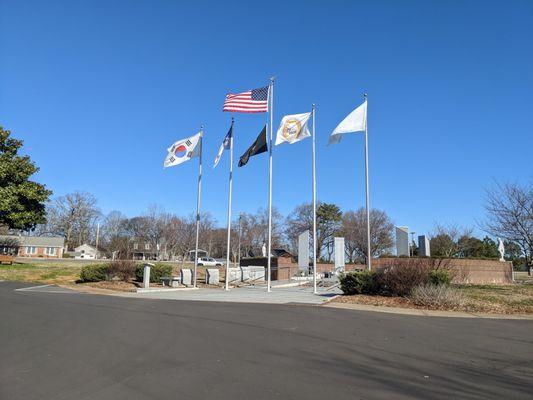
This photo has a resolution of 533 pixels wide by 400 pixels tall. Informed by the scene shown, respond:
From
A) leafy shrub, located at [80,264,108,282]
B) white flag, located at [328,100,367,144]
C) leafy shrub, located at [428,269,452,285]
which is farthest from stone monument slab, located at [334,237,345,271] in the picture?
leafy shrub, located at [80,264,108,282]

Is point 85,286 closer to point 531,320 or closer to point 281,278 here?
point 281,278

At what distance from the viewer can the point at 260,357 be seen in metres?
A: 7.43

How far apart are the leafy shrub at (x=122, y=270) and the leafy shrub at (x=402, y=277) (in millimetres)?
15148

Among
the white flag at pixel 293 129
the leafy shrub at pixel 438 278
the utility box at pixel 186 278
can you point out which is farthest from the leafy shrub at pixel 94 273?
the leafy shrub at pixel 438 278

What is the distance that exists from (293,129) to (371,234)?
48138mm

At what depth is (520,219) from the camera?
23.2 metres

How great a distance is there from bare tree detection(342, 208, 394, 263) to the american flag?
48.3 m

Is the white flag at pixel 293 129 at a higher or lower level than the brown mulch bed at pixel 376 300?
higher

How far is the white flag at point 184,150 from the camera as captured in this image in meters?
25.1

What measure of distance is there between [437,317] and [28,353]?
10373mm

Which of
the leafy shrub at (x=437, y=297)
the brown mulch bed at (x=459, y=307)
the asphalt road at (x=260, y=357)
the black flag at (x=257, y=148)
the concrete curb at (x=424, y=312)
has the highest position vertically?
the black flag at (x=257, y=148)

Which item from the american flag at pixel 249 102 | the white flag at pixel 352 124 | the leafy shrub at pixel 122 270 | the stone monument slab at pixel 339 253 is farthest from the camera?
the stone monument slab at pixel 339 253

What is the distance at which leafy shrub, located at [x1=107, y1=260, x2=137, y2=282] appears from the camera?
26.4 metres

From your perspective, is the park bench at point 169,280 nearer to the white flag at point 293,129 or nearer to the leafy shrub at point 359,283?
the white flag at point 293,129
